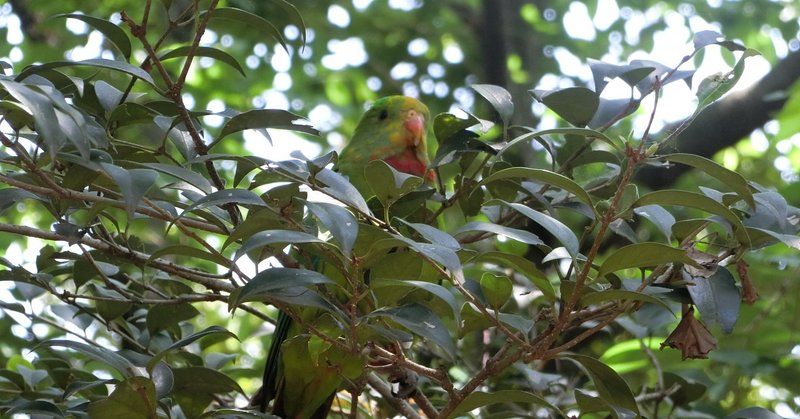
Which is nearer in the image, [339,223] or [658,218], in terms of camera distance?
[339,223]

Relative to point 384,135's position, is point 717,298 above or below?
below

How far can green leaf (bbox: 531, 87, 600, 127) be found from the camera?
1.05m

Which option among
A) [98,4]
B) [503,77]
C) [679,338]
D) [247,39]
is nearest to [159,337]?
[679,338]

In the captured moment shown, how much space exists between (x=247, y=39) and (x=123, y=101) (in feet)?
8.22

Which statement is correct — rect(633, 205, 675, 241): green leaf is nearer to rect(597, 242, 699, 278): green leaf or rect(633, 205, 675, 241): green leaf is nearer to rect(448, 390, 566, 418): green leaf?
rect(597, 242, 699, 278): green leaf

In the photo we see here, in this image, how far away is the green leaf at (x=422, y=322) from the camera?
33.9 inches

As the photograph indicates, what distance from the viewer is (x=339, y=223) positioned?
812mm

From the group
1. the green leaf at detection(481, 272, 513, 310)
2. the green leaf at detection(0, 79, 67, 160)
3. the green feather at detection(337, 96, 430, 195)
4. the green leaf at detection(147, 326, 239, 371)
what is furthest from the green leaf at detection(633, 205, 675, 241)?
the green feather at detection(337, 96, 430, 195)

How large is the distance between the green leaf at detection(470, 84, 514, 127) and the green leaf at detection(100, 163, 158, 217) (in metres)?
0.43

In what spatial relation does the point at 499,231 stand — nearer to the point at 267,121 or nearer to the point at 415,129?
the point at 267,121

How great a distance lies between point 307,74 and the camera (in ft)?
12.5

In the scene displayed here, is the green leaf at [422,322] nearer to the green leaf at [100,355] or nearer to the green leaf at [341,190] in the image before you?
the green leaf at [341,190]

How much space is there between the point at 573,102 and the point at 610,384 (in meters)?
0.33

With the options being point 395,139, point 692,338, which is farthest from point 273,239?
→ point 395,139
